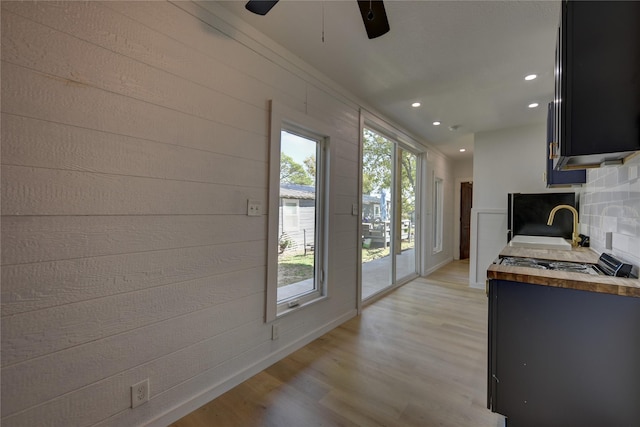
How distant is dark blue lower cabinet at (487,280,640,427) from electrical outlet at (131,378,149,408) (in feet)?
5.98

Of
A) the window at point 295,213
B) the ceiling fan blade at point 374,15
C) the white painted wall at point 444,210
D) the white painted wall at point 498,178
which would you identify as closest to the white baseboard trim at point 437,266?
the white painted wall at point 444,210

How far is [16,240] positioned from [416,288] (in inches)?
174

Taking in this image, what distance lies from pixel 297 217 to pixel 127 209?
1.36m

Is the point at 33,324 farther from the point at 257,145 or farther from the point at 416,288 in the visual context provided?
the point at 416,288

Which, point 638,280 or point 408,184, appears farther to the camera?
point 408,184

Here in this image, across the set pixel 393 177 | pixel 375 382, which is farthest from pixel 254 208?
pixel 393 177

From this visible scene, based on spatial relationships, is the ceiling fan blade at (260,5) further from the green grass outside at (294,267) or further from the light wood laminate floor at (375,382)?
the light wood laminate floor at (375,382)

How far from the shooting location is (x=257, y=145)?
6.71 feet

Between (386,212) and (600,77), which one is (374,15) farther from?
(386,212)

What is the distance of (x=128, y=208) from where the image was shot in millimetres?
1403

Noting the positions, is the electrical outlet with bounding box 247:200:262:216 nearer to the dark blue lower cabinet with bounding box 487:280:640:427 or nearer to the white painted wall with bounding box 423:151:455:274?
the dark blue lower cabinet with bounding box 487:280:640:427

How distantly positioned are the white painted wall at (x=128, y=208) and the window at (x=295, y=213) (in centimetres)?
11

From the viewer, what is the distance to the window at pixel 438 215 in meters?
5.90

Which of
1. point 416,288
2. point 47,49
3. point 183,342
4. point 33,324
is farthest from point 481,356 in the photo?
point 47,49
